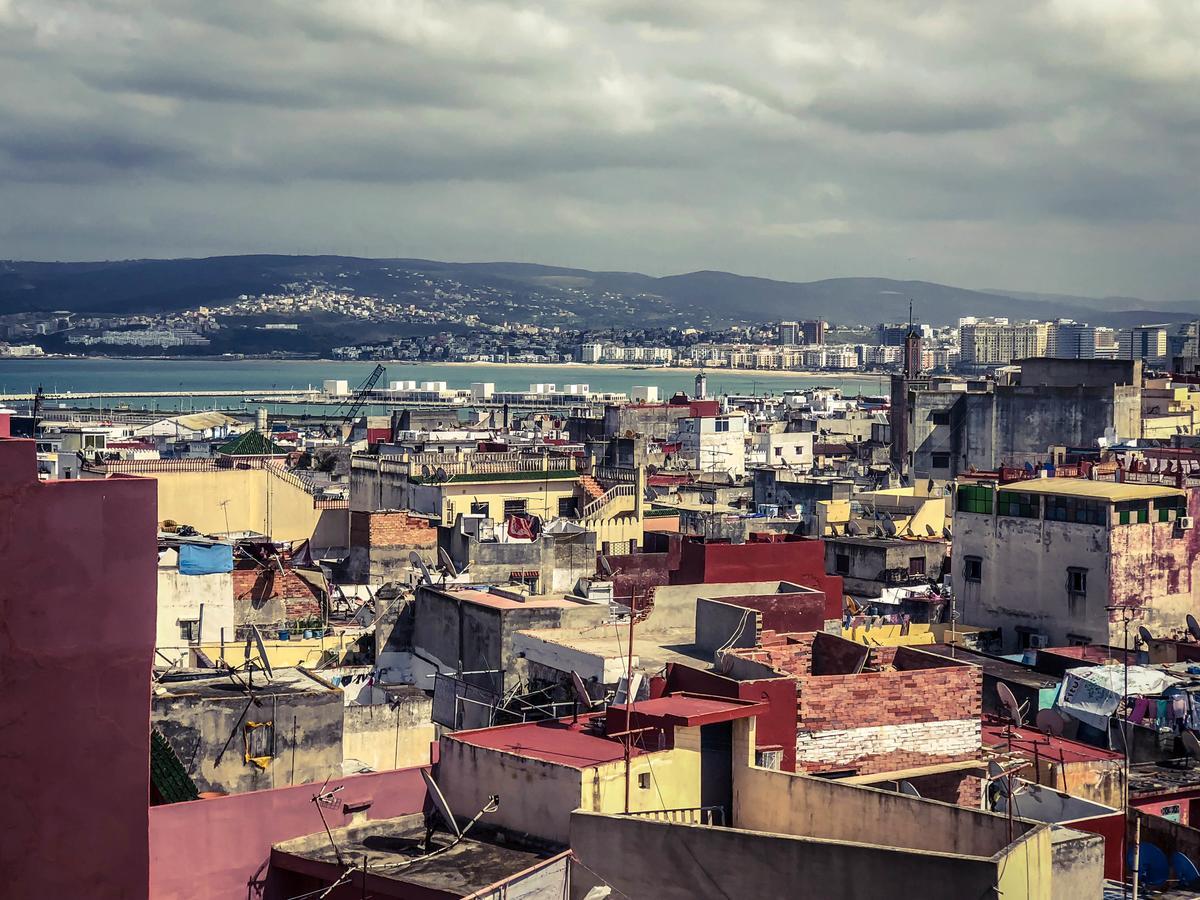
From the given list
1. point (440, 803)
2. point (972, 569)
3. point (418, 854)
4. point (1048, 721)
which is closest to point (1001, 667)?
point (972, 569)

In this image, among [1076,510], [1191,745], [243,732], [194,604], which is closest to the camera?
[243,732]

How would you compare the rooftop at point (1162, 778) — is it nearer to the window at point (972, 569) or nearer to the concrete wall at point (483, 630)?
the concrete wall at point (483, 630)

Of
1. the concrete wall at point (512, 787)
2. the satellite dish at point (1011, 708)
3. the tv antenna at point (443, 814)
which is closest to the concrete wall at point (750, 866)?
the concrete wall at point (512, 787)

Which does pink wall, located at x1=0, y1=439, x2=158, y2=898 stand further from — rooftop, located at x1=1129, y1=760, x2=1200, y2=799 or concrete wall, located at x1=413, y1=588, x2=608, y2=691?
rooftop, located at x1=1129, y1=760, x2=1200, y2=799

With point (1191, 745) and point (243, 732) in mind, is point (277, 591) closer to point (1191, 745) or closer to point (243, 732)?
point (243, 732)

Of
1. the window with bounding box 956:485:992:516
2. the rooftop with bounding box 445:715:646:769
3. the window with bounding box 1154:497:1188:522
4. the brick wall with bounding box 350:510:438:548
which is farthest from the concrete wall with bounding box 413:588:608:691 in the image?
the window with bounding box 1154:497:1188:522

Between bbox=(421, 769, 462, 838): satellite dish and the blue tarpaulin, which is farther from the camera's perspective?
the blue tarpaulin

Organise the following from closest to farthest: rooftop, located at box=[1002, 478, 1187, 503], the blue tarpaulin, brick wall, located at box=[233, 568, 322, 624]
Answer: the blue tarpaulin < brick wall, located at box=[233, 568, 322, 624] < rooftop, located at box=[1002, 478, 1187, 503]
